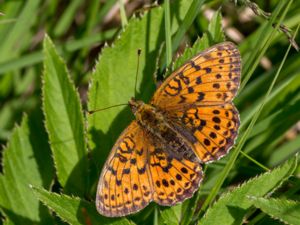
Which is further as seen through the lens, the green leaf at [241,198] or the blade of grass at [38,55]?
the blade of grass at [38,55]

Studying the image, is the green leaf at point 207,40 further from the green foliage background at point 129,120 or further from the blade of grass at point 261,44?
the blade of grass at point 261,44

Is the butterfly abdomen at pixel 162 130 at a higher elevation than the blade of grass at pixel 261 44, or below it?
below

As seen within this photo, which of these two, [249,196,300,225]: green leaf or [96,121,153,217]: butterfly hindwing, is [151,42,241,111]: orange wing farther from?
[249,196,300,225]: green leaf

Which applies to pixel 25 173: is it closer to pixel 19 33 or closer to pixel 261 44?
pixel 19 33

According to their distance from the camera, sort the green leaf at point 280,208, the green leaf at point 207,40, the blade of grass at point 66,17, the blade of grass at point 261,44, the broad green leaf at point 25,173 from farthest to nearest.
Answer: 1. the blade of grass at point 66,17
2. the broad green leaf at point 25,173
3. the green leaf at point 207,40
4. the blade of grass at point 261,44
5. the green leaf at point 280,208

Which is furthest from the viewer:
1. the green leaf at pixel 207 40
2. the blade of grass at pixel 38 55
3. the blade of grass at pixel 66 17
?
the blade of grass at pixel 66 17

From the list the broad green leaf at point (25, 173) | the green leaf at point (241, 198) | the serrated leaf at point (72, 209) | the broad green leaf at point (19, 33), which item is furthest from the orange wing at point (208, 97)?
the broad green leaf at point (19, 33)

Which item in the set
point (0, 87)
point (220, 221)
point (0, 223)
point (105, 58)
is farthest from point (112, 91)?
point (0, 87)

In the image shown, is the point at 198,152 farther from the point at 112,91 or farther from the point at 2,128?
the point at 2,128
